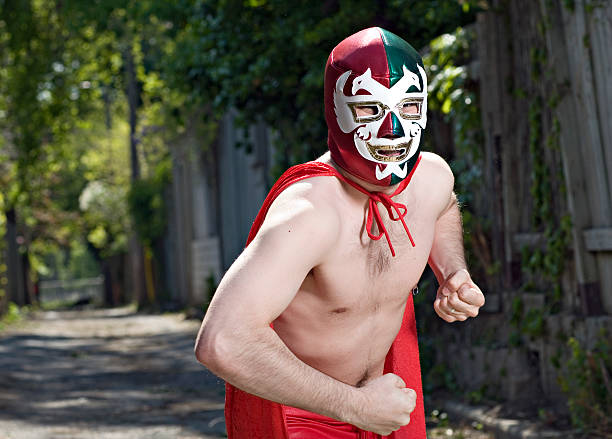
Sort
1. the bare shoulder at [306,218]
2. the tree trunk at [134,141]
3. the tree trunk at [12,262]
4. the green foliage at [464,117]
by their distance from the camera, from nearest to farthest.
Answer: the bare shoulder at [306,218]
the green foliage at [464,117]
the tree trunk at [134,141]
the tree trunk at [12,262]

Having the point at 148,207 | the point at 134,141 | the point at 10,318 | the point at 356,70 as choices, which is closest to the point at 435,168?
the point at 356,70

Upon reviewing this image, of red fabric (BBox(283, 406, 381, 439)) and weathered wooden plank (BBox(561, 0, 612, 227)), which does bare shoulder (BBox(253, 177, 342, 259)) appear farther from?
weathered wooden plank (BBox(561, 0, 612, 227))

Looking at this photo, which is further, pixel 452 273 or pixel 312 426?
pixel 452 273

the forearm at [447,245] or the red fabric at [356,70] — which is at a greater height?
the red fabric at [356,70]

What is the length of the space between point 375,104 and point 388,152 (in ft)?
0.40

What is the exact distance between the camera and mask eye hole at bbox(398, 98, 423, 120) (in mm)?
2329

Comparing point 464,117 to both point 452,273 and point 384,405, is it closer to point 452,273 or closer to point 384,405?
point 452,273

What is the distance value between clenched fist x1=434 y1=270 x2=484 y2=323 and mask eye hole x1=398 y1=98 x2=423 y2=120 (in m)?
0.46

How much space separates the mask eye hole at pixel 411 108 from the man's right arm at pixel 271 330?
0.37 m

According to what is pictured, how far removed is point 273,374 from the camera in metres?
1.98

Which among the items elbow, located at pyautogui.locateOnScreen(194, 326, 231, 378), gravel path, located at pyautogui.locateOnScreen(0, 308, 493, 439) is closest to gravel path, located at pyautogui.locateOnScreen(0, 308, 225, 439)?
gravel path, located at pyautogui.locateOnScreen(0, 308, 493, 439)

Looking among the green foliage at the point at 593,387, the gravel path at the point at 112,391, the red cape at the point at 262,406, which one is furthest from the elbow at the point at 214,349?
the green foliage at the point at 593,387

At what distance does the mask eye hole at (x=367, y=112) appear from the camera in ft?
7.55

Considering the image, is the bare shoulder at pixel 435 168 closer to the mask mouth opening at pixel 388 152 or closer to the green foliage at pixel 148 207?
the mask mouth opening at pixel 388 152
